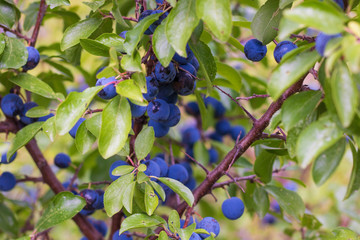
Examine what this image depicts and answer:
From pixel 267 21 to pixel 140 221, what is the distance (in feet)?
1.37

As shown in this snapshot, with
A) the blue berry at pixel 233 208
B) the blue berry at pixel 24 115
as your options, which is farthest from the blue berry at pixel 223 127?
the blue berry at pixel 24 115

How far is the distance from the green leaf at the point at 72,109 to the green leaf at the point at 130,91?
3 cm

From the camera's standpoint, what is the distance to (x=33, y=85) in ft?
2.81

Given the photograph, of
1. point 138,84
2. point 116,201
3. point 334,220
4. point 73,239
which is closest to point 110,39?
point 138,84

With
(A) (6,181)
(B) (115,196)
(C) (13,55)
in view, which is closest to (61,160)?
(A) (6,181)

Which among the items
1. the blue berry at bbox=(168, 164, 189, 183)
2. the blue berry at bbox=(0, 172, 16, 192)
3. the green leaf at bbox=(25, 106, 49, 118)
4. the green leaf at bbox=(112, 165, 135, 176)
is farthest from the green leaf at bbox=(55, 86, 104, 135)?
the blue berry at bbox=(0, 172, 16, 192)

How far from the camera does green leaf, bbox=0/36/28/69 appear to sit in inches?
30.9

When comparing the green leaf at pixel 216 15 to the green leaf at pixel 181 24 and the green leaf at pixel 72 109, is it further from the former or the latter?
the green leaf at pixel 72 109

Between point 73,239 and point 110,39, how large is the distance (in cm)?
166

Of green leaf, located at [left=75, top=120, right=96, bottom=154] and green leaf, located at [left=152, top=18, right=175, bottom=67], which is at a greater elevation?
green leaf, located at [left=152, top=18, right=175, bottom=67]

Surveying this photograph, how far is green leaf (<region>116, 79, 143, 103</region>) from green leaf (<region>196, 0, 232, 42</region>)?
13cm

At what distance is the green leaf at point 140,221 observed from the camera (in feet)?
2.17

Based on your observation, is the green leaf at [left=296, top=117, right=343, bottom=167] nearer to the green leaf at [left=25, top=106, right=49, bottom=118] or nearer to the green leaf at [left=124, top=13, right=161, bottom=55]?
the green leaf at [left=124, top=13, right=161, bottom=55]

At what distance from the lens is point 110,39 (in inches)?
27.3
